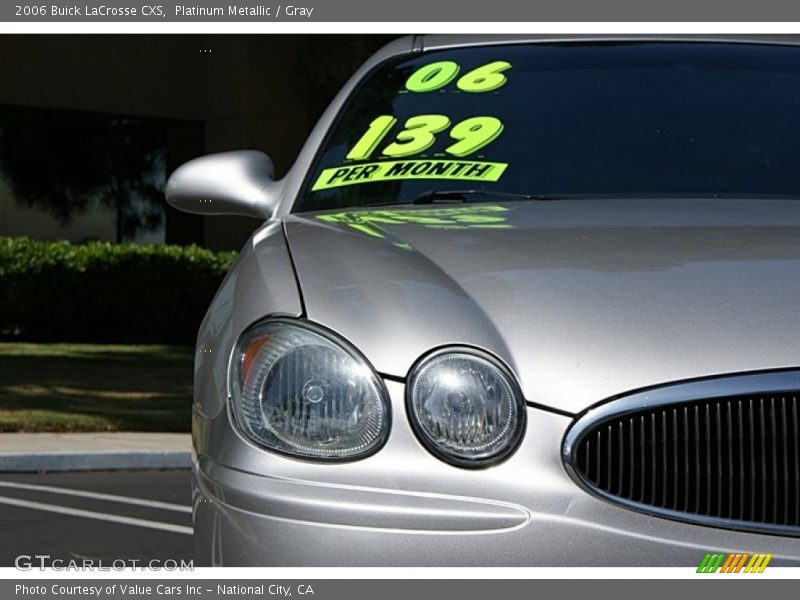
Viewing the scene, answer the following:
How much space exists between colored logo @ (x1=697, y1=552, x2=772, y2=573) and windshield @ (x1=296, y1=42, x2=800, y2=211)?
1377 millimetres

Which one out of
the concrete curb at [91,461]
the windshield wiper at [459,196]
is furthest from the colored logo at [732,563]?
the concrete curb at [91,461]

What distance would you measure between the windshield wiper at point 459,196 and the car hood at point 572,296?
406 millimetres

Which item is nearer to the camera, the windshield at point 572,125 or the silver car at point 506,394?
the silver car at point 506,394

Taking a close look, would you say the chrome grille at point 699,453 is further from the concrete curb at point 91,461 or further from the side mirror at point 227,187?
the concrete curb at point 91,461

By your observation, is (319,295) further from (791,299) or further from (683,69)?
(683,69)

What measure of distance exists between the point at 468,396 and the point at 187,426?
30.0 feet

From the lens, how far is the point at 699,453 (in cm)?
256

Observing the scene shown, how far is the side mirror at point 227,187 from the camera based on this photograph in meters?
4.05

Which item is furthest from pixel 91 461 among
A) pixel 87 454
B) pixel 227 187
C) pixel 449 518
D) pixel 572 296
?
pixel 449 518

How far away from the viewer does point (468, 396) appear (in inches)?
101

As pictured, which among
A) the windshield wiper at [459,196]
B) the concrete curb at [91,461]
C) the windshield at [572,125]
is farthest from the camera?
the concrete curb at [91,461]

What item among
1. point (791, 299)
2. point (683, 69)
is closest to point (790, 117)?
point (683, 69)

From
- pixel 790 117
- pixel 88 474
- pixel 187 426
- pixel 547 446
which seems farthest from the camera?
pixel 187 426

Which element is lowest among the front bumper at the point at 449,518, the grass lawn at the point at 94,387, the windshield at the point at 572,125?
the grass lawn at the point at 94,387
